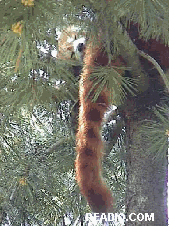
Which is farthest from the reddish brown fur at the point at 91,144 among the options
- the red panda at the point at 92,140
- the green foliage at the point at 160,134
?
the green foliage at the point at 160,134

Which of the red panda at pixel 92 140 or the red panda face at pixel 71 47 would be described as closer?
the red panda at pixel 92 140

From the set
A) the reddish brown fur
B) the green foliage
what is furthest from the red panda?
the green foliage

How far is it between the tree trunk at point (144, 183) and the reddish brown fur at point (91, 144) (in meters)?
0.10

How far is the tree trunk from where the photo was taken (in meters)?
1.32

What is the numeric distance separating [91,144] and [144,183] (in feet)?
0.70

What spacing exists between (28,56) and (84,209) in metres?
0.89

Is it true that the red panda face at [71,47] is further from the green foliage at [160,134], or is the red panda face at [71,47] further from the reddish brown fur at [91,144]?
the green foliage at [160,134]

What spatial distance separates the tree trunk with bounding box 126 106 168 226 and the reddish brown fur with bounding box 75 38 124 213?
96 millimetres

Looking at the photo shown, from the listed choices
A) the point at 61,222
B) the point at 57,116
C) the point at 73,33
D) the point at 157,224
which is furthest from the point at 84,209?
the point at 73,33

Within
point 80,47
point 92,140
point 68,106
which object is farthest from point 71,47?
point 92,140

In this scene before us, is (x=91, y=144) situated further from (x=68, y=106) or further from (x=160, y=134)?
(x=68, y=106)

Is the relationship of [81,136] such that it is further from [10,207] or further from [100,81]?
[10,207]

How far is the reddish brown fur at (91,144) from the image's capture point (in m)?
1.18

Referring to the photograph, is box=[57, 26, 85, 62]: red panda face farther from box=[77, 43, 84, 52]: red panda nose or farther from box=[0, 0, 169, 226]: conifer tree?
box=[0, 0, 169, 226]: conifer tree
